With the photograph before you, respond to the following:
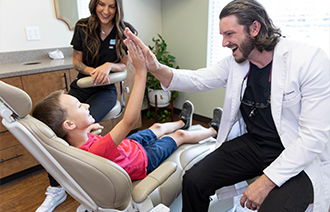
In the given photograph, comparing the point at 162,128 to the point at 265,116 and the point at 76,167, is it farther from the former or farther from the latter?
the point at 76,167

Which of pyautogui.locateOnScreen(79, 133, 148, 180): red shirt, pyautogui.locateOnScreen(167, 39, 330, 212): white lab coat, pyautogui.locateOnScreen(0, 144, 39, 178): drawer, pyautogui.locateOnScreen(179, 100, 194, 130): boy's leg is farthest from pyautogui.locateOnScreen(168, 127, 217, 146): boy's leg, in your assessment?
pyautogui.locateOnScreen(0, 144, 39, 178): drawer

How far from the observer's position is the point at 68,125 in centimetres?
115

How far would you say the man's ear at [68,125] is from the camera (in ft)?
3.75

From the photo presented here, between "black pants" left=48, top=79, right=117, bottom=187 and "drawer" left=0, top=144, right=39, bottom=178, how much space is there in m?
0.55

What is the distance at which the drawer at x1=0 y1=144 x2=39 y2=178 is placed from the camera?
6.45 feet

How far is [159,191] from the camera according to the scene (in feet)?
4.24

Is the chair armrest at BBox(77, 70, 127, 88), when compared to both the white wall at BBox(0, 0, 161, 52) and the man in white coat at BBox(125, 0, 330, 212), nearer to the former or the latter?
the man in white coat at BBox(125, 0, 330, 212)

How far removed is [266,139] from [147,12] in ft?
7.93

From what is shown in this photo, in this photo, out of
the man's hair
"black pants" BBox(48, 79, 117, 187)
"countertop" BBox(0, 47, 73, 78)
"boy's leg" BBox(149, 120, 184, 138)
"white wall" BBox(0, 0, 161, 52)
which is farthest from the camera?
"white wall" BBox(0, 0, 161, 52)

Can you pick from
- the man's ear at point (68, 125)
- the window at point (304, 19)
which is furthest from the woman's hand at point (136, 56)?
the window at point (304, 19)

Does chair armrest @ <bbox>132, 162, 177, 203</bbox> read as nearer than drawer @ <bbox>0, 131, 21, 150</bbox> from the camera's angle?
Yes

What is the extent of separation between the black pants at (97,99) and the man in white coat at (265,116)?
1.72 feet

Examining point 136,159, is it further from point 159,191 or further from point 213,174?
point 213,174

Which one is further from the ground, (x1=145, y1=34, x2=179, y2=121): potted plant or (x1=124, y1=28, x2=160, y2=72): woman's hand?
(x1=124, y1=28, x2=160, y2=72): woman's hand
